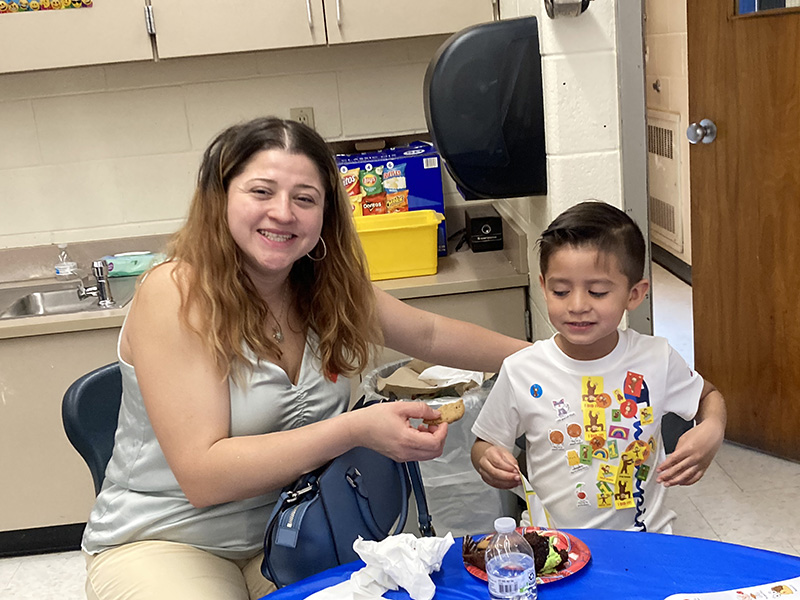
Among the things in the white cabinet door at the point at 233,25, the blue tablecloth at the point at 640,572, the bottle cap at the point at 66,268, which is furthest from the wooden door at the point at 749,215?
the bottle cap at the point at 66,268

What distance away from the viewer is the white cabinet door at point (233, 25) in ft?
9.20

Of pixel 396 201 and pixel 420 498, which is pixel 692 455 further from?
pixel 396 201

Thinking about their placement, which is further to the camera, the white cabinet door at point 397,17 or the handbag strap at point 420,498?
the white cabinet door at point 397,17

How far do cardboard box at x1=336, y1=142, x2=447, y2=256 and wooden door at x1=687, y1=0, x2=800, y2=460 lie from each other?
3.30ft

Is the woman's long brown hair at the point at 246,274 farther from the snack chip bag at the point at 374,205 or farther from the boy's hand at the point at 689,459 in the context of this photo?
the snack chip bag at the point at 374,205

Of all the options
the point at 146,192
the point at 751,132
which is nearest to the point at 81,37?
the point at 146,192

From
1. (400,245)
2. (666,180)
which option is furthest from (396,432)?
(666,180)

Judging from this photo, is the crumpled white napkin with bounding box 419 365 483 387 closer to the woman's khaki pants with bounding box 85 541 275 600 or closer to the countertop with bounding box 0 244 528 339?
the countertop with bounding box 0 244 528 339

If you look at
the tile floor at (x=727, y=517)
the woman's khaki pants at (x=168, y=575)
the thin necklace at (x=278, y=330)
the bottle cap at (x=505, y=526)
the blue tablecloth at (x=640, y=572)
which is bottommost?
the tile floor at (x=727, y=517)

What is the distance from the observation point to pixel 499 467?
1.62 metres

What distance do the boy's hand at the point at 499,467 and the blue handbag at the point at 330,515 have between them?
0.43 ft

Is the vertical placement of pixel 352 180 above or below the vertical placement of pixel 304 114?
below

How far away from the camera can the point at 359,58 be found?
10.7 ft

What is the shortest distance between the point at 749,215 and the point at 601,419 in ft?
5.68
